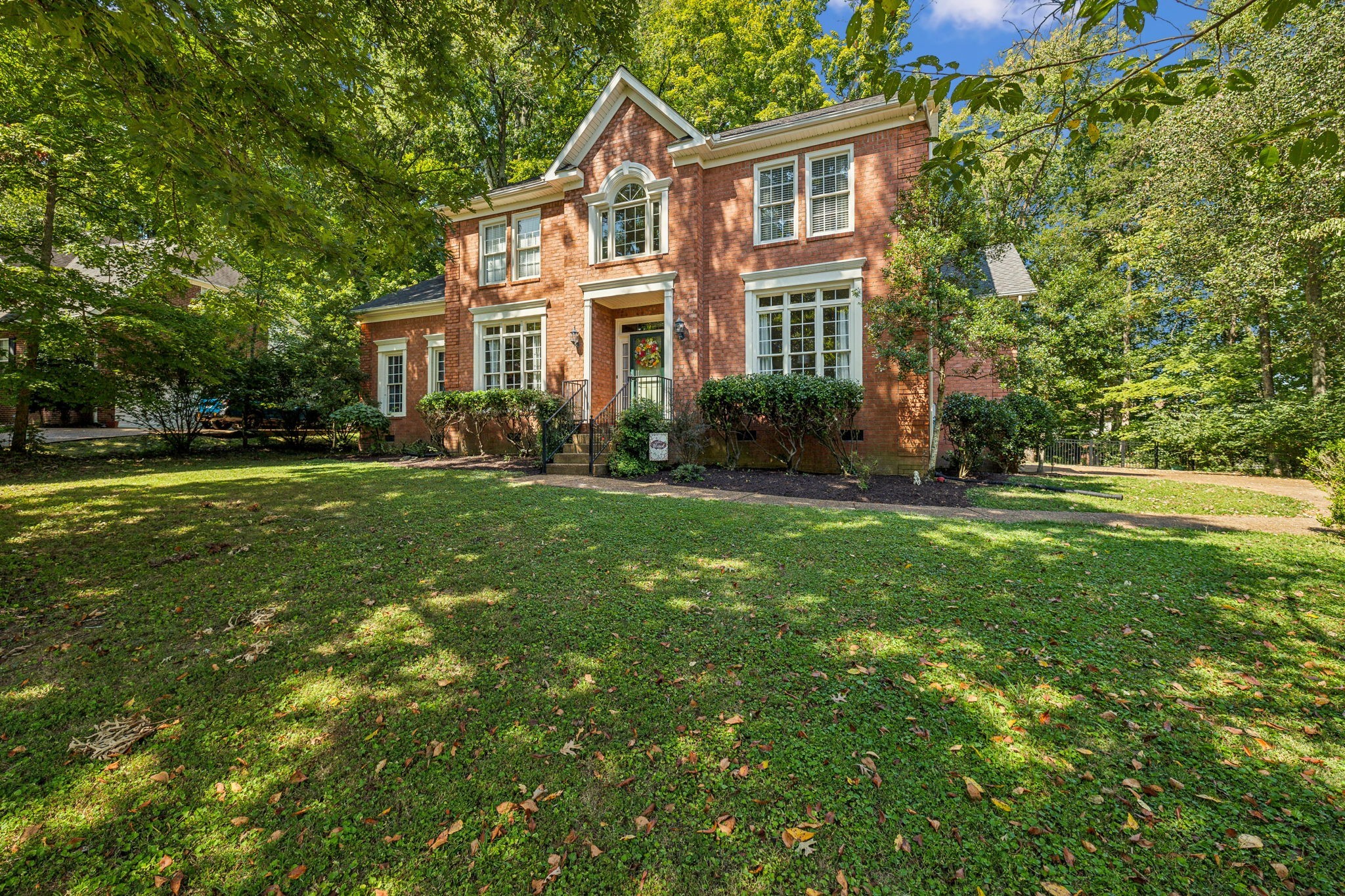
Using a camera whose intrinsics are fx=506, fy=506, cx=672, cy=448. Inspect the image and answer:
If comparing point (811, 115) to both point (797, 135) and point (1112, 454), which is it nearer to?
point (797, 135)

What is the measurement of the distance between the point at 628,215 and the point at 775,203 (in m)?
3.57

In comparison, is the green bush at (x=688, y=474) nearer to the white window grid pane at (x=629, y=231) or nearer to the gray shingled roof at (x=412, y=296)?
the white window grid pane at (x=629, y=231)

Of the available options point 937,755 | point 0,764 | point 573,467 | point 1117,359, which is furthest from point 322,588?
point 1117,359

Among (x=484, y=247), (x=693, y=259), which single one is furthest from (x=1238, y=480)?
(x=484, y=247)

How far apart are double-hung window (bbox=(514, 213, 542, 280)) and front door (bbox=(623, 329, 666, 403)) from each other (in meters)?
3.40

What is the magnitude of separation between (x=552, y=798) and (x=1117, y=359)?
81.4 ft

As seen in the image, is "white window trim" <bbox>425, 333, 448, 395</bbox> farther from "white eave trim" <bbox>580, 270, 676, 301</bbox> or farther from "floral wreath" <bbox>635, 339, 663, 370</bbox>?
"floral wreath" <bbox>635, 339, 663, 370</bbox>

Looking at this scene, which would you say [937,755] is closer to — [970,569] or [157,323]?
[970,569]

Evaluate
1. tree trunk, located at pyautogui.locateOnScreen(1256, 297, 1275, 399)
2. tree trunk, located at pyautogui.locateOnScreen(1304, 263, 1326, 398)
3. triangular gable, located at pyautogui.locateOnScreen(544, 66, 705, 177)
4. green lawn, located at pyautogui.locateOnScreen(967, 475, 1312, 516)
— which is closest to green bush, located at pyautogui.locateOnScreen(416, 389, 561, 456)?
triangular gable, located at pyautogui.locateOnScreen(544, 66, 705, 177)

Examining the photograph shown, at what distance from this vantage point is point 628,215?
12469mm

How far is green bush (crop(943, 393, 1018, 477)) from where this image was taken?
968 cm

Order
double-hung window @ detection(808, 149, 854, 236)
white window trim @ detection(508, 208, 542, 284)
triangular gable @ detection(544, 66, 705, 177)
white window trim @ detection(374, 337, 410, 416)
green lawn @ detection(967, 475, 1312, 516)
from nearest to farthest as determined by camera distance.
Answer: green lawn @ detection(967, 475, 1312, 516) → double-hung window @ detection(808, 149, 854, 236) → triangular gable @ detection(544, 66, 705, 177) → white window trim @ detection(508, 208, 542, 284) → white window trim @ detection(374, 337, 410, 416)

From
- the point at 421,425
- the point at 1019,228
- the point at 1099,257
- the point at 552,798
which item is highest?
the point at 1099,257

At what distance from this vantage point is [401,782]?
2035 millimetres
